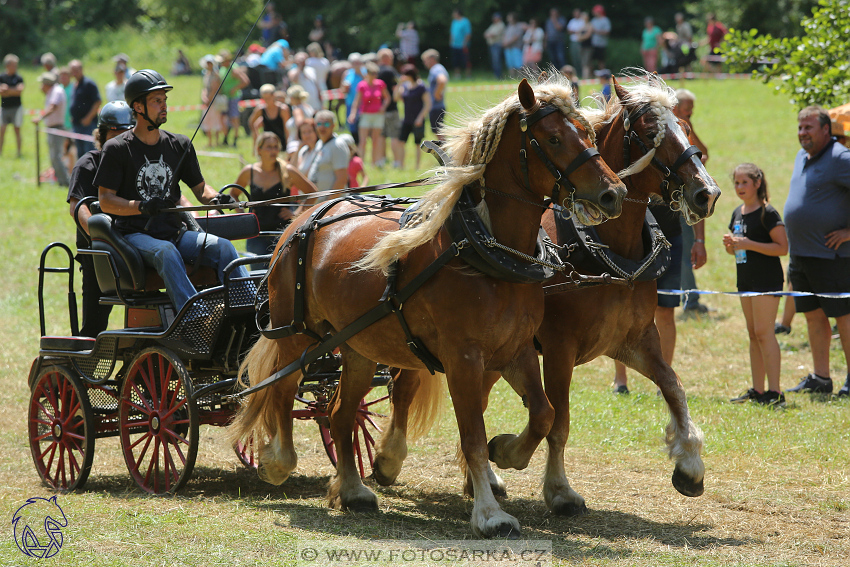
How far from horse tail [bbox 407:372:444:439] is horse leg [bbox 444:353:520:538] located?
3.96ft

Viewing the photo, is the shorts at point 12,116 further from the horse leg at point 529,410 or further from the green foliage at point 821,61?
the horse leg at point 529,410

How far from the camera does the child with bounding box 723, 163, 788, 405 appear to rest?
7.14 metres

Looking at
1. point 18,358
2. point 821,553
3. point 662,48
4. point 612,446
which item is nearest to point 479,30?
point 662,48

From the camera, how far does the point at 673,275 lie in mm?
7441

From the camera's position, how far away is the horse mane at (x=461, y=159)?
4.15m

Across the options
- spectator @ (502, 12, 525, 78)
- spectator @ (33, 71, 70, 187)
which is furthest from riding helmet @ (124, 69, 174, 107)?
spectator @ (502, 12, 525, 78)

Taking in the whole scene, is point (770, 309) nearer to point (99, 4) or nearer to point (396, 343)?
point (396, 343)

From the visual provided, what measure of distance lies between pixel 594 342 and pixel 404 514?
4.70ft

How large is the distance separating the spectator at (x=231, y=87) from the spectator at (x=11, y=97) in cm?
398

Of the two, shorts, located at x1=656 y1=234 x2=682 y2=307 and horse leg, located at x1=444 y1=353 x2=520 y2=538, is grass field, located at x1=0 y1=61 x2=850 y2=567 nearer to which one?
horse leg, located at x1=444 y1=353 x2=520 y2=538

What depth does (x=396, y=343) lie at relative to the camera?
4.61m

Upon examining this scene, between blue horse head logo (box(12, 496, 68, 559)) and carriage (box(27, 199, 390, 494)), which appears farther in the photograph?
carriage (box(27, 199, 390, 494))

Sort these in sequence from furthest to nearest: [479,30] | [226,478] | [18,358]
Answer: [479,30] < [18,358] < [226,478]

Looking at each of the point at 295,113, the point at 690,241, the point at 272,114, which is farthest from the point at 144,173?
the point at 272,114
